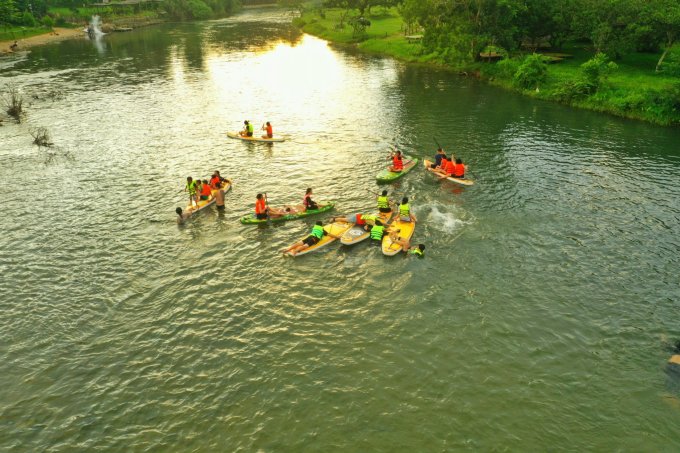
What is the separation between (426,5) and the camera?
69062 millimetres

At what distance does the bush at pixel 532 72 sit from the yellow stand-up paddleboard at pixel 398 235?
37746mm

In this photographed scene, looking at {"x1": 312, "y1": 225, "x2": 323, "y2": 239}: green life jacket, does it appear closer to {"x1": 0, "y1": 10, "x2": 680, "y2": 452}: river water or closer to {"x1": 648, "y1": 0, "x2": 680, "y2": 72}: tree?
{"x1": 0, "y1": 10, "x2": 680, "y2": 452}: river water

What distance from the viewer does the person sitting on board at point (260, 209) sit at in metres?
30.1

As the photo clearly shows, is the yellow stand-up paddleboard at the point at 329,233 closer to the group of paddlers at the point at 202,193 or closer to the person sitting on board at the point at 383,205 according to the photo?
the person sitting on board at the point at 383,205

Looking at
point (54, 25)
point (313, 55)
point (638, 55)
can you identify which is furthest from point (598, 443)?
point (54, 25)

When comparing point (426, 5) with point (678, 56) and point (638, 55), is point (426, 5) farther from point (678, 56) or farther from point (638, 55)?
point (678, 56)

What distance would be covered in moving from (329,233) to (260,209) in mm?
5245

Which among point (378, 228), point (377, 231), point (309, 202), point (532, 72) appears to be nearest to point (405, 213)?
point (378, 228)

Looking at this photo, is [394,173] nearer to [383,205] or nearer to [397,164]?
[397,164]

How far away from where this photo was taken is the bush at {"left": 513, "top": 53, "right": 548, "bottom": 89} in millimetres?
56500

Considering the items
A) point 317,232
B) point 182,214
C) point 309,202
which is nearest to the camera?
point 317,232

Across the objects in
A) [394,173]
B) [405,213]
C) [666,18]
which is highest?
[666,18]

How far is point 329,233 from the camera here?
28344mm

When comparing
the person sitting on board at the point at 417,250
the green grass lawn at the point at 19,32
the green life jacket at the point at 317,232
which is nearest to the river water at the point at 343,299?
the person sitting on board at the point at 417,250
